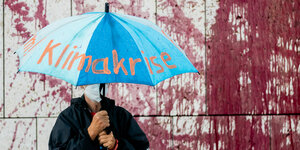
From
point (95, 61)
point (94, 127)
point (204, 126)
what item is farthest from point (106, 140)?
point (204, 126)

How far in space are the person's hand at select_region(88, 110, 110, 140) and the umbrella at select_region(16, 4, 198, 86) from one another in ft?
1.34

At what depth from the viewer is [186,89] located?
3883 millimetres

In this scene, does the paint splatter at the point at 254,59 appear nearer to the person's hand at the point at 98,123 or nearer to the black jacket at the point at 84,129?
the black jacket at the point at 84,129

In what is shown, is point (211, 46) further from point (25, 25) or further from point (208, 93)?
point (25, 25)

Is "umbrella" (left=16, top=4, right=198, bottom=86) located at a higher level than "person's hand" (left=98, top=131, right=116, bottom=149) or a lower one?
higher

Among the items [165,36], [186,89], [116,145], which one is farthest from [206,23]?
[116,145]

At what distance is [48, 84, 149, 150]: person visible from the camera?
7.55 feet

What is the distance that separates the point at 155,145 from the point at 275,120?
1311 millimetres

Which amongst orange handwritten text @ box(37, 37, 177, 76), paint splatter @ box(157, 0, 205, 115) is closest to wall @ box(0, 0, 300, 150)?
paint splatter @ box(157, 0, 205, 115)

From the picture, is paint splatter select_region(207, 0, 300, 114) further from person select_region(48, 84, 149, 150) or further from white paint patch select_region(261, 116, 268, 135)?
person select_region(48, 84, 149, 150)

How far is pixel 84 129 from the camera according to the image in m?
2.39

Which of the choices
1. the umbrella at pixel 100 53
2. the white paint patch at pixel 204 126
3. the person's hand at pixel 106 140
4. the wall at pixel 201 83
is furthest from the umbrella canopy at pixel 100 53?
the white paint patch at pixel 204 126

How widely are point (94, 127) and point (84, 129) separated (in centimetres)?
13

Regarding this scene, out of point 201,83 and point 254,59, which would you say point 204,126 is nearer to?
point 201,83
